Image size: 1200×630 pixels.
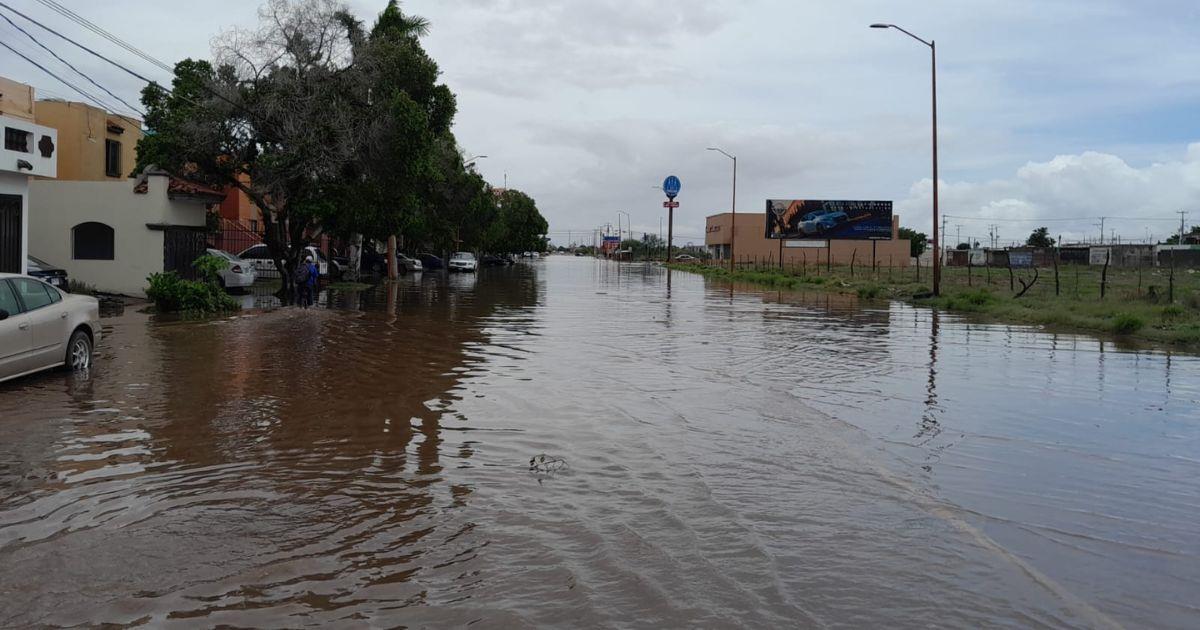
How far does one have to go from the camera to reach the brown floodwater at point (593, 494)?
5.16 m

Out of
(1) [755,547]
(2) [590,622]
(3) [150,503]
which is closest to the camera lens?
(2) [590,622]

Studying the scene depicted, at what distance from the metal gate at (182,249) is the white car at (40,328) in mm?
14869

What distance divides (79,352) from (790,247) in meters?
93.8

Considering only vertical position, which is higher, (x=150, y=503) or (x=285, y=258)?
(x=285, y=258)

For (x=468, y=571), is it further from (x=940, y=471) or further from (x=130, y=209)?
(x=130, y=209)

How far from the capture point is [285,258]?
31.8m

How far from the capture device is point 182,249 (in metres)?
28.0

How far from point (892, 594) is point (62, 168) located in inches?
1613

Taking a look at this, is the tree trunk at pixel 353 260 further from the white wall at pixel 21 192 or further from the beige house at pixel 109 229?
the white wall at pixel 21 192

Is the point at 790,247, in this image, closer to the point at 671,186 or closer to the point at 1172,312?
the point at 671,186

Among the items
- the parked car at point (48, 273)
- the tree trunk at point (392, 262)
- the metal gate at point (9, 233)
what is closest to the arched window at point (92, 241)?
the parked car at point (48, 273)

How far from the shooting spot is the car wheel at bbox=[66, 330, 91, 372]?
12531 millimetres

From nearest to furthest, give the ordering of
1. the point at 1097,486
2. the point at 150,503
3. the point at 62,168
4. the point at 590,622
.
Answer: the point at 590,622, the point at 150,503, the point at 1097,486, the point at 62,168

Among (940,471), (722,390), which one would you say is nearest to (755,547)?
(940,471)
